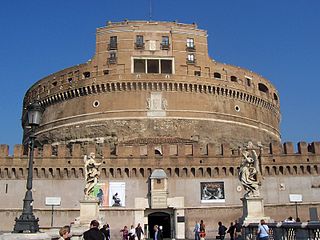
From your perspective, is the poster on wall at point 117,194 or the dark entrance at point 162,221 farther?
the dark entrance at point 162,221

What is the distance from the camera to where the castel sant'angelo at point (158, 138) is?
94.1 feet

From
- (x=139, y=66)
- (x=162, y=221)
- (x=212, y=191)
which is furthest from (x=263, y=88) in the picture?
(x=162, y=221)

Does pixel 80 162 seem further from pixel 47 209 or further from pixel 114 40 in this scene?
pixel 114 40

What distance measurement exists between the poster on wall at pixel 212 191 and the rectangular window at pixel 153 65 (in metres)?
14.1

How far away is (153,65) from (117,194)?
15.1 metres

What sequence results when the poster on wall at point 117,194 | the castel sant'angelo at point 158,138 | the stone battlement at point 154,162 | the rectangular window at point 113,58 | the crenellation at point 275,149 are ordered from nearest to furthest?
the poster on wall at point 117,194 → the castel sant'angelo at point 158,138 → the stone battlement at point 154,162 → the crenellation at point 275,149 → the rectangular window at point 113,58

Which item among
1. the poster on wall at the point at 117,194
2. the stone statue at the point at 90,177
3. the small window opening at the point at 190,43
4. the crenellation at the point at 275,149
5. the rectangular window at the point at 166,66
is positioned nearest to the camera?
the stone statue at the point at 90,177

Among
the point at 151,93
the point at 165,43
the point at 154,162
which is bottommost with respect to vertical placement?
the point at 154,162

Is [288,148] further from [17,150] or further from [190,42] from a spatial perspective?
[17,150]

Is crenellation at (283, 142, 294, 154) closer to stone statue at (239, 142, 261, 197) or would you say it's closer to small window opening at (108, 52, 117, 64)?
stone statue at (239, 142, 261, 197)

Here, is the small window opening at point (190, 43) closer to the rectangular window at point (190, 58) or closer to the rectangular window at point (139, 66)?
the rectangular window at point (190, 58)

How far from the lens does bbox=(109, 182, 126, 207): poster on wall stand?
28.6 metres

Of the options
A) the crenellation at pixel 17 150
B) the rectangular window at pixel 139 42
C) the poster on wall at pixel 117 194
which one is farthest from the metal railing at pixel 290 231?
the rectangular window at pixel 139 42

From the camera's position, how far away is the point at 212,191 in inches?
1142
